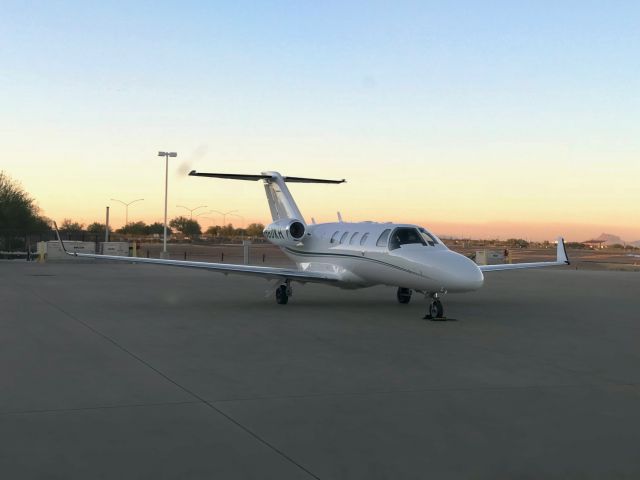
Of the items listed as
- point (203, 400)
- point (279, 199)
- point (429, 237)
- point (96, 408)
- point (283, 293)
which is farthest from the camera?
point (279, 199)

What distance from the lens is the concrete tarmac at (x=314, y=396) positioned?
185 inches

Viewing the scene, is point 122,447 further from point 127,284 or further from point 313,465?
point 127,284

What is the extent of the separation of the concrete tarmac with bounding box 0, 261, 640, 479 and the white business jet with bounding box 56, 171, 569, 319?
3.31ft

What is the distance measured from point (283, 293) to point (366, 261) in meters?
2.58

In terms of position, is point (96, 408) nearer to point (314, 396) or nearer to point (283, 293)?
point (314, 396)

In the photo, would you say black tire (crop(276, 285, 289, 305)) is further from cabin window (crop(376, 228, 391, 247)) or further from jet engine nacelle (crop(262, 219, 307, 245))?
cabin window (crop(376, 228, 391, 247))

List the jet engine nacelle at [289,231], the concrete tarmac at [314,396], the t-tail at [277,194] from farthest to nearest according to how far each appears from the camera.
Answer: the t-tail at [277,194], the jet engine nacelle at [289,231], the concrete tarmac at [314,396]

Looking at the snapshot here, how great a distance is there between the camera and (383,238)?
15.5 m

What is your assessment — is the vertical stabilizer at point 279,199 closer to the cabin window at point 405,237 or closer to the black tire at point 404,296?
the black tire at point 404,296

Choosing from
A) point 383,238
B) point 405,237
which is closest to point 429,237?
point 405,237

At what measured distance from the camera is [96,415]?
19.1 ft

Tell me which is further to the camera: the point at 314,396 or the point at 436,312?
the point at 436,312

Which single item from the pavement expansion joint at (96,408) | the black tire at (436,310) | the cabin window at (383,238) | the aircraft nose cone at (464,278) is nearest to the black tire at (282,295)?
the cabin window at (383,238)

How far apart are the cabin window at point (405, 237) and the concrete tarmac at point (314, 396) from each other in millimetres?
1863
